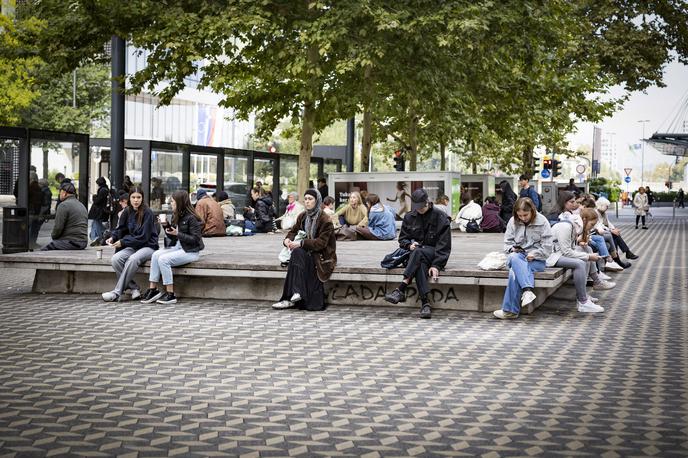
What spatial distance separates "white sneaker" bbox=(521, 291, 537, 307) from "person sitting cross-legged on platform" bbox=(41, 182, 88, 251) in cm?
697

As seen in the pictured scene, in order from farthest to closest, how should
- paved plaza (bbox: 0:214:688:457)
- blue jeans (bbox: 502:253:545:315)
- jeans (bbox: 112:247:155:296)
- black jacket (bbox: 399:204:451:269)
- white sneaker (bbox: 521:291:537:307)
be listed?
jeans (bbox: 112:247:155:296)
black jacket (bbox: 399:204:451:269)
blue jeans (bbox: 502:253:545:315)
white sneaker (bbox: 521:291:537:307)
paved plaza (bbox: 0:214:688:457)

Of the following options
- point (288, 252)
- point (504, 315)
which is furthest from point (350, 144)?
point (504, 315)

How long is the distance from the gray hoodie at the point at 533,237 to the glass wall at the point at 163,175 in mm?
13795

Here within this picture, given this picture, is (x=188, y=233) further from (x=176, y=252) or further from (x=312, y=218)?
(x=312, y=218)

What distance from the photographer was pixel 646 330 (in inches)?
449

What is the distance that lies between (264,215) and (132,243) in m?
12.5

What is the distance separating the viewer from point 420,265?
1252cm

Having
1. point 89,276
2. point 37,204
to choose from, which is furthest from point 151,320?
point 37,204

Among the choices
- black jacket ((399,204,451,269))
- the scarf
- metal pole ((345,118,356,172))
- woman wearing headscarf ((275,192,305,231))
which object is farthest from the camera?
metal pole ((345,118,356,172))

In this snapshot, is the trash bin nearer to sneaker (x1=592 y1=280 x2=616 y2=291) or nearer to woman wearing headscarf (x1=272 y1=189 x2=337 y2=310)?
woman wearing headscarf (x1=272 y1=189 x2=337 y2=310)

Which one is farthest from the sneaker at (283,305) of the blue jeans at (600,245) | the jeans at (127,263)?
the blue jeans at (600,245)

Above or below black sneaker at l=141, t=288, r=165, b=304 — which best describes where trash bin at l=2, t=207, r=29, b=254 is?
above

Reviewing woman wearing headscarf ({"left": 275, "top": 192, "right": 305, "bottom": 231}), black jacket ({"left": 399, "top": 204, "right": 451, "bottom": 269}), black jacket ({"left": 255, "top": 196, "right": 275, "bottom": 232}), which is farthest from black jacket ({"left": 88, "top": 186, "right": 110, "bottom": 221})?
black jacket ({"left": 399, "top": 204, "right": 451, "bottom": 269})

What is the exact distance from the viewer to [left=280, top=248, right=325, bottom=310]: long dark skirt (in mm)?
12875
